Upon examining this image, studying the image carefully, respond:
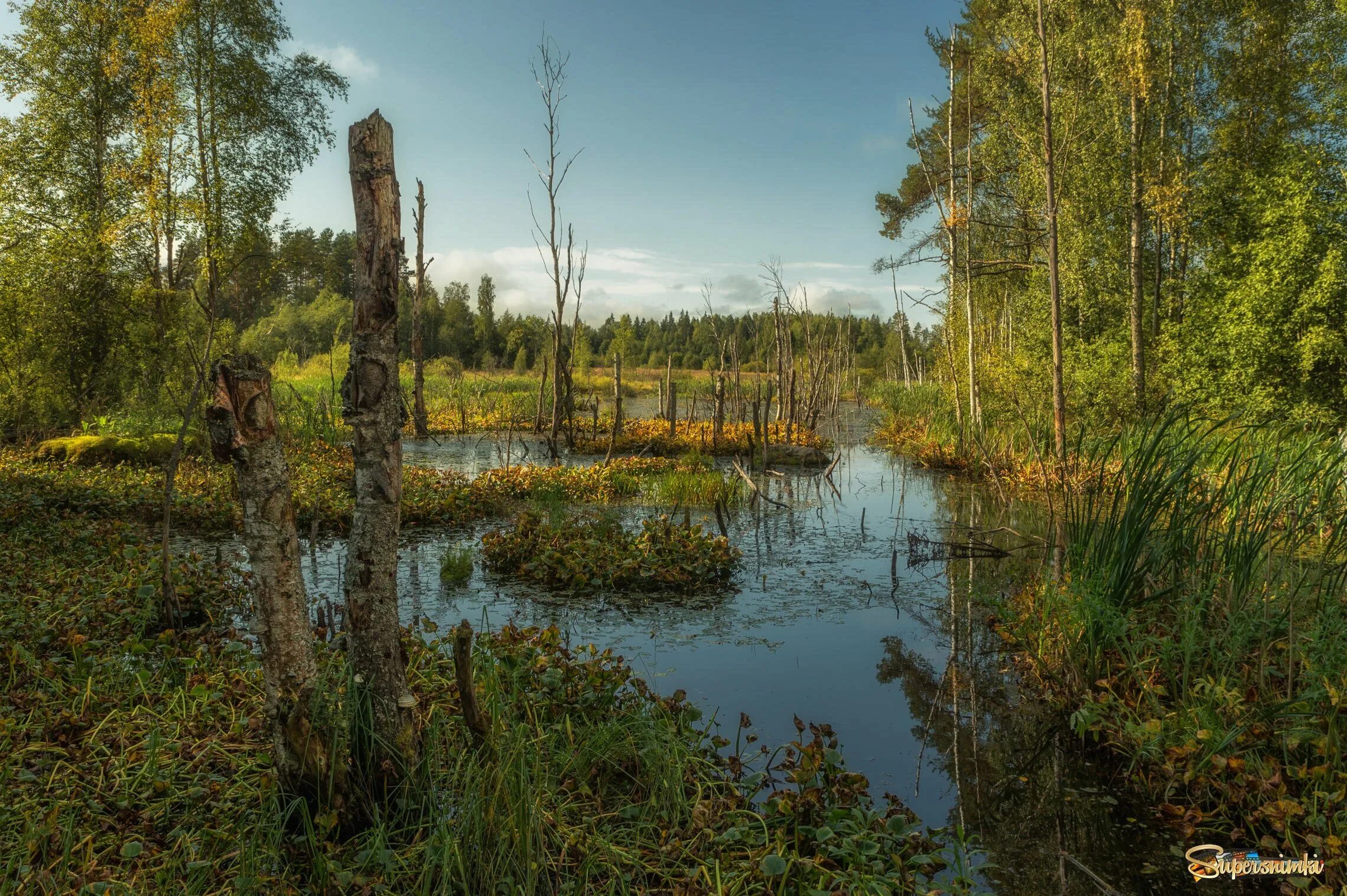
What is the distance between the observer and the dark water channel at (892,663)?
338 centimetres

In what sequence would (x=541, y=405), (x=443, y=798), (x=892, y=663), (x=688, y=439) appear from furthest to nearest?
(x=541, y=405), (x=688, y=439), (x=892, y=663), (x=443, y=798)

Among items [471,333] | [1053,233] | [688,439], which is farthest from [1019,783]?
[471,333]

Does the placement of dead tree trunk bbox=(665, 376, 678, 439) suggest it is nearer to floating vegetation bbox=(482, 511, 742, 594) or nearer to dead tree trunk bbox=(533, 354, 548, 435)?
dead tree trunk bbox=(533, 354, 548, 435)

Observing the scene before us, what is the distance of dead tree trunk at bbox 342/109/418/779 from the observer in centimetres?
282

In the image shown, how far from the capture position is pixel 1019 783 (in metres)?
3.81

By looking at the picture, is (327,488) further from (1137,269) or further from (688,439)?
(1137,269)

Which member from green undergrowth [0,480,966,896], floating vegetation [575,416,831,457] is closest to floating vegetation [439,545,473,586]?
green undergrowth [0,480,966,896]

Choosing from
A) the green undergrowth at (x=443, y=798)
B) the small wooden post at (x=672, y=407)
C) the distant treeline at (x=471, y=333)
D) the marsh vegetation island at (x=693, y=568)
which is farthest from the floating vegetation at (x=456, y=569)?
the distant treeline at (x=471, y=333)

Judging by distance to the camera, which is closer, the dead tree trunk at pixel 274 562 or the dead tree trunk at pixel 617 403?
the dead tree trunk at pixel 274 562

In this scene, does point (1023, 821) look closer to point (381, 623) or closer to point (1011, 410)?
point (381, 623)

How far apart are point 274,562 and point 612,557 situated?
438cm

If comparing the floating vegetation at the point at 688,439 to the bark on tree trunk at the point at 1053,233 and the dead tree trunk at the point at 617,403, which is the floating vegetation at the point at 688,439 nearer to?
the dead tree trunk at the point at 617,403

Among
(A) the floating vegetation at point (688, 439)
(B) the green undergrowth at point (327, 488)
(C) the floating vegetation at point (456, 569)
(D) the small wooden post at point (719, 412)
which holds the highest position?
(D) the small wooden post at point (719, 412)

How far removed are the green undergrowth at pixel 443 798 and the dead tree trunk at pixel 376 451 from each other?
0.46ft
